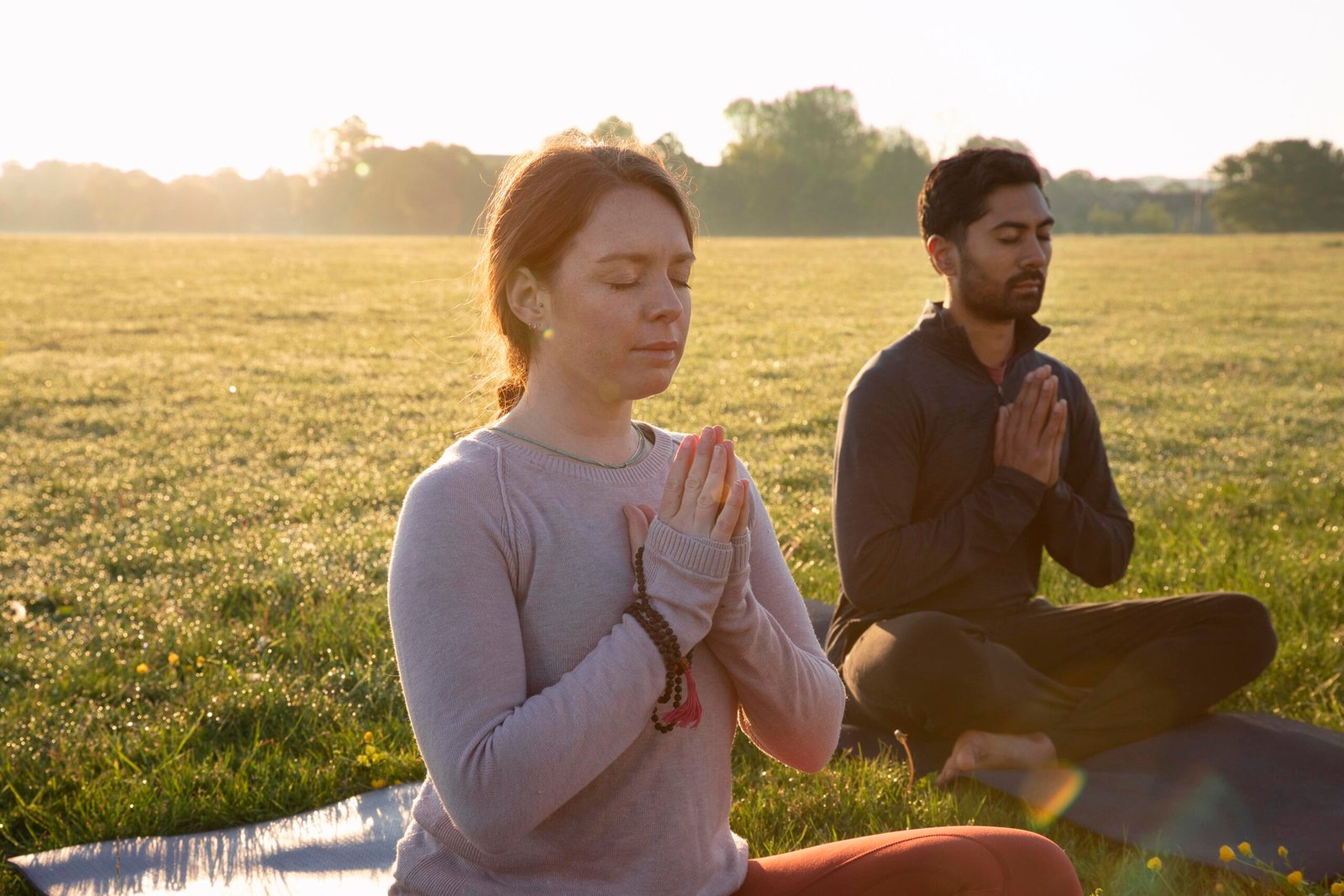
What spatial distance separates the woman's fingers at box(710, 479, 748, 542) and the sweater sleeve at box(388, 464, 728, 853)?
41 mm

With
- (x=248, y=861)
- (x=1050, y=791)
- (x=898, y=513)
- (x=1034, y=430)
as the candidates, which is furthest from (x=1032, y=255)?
(x=248, y=861)

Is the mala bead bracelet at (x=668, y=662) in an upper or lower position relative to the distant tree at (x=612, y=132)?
lower

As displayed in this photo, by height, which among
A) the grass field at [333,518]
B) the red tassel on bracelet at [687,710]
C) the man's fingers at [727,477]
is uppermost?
the man's fingers at [727,477]

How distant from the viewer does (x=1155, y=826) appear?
3.85 m

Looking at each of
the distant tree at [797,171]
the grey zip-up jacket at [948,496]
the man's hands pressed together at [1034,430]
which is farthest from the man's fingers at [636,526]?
the distant tree at [797,171]

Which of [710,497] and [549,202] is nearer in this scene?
[710,497]

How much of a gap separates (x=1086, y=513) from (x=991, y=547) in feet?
1.51

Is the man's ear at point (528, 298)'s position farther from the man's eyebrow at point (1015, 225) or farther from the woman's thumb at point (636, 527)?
the man's eyebrow at point (1015, 225)

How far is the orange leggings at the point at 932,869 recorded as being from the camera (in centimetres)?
233

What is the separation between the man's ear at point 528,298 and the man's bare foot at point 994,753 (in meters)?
2.68

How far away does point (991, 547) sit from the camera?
429 centimetres

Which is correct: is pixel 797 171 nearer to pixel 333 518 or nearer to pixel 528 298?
pixel 333 518

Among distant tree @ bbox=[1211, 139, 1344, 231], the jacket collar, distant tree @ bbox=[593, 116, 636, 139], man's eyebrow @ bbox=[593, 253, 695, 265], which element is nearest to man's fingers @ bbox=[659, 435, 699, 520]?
man's eyebrow @ bbox=[593, 253, 695, 265]

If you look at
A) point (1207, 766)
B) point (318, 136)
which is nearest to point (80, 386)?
point (1207, 766)
